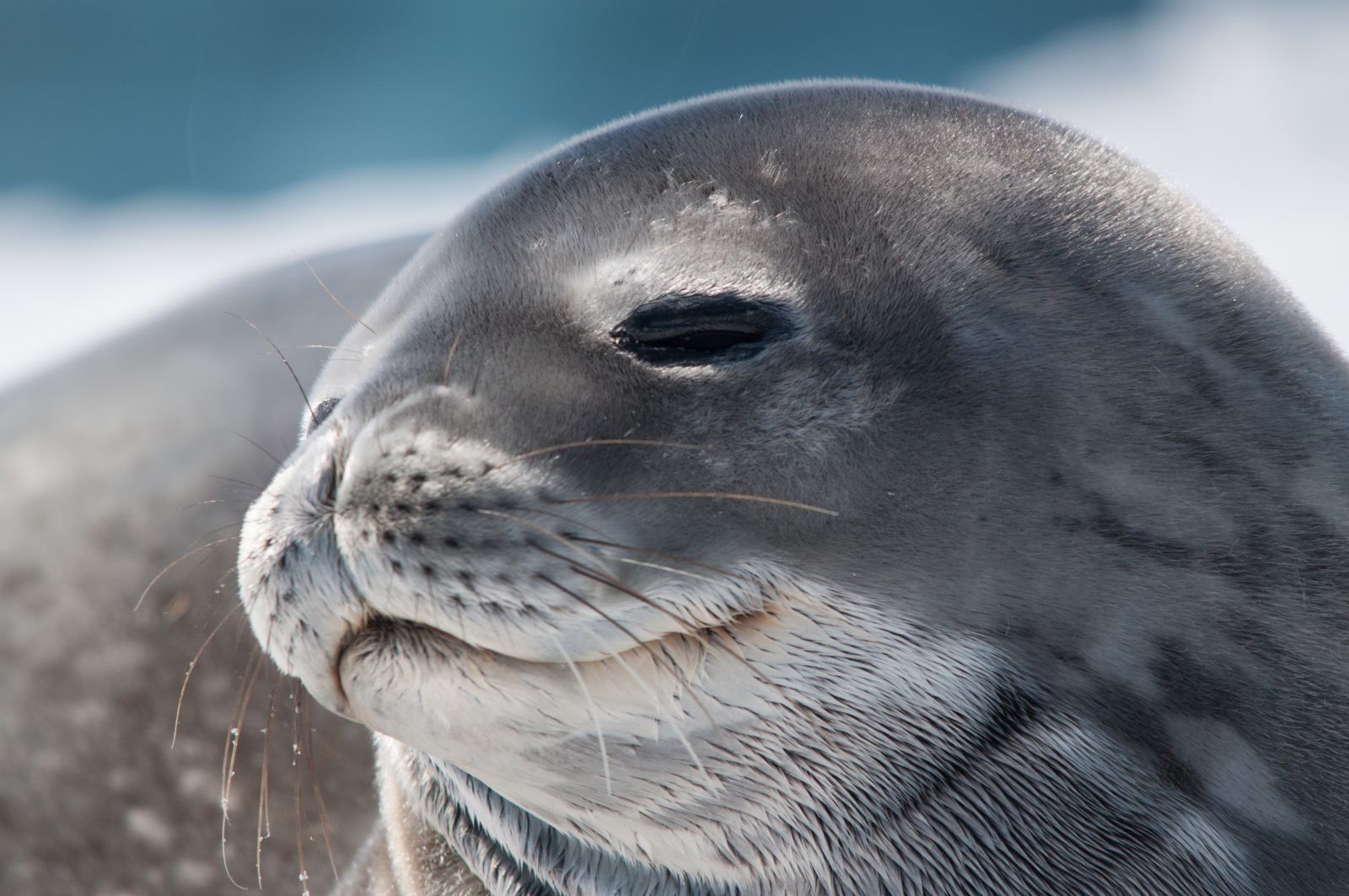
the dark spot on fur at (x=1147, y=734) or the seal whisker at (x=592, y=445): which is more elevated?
the seal whisker at (x=592, y=445)

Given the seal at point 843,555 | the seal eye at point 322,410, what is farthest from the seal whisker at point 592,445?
the seal eye at point 322,410

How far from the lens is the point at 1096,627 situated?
144cm

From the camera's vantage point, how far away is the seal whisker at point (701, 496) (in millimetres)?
1339

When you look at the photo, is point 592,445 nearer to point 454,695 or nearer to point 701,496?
point 701,496

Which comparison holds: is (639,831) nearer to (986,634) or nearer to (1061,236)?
(986,634)

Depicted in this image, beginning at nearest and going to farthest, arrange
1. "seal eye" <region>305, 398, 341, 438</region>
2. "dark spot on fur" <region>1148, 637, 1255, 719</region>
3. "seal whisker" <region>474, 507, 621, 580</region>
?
"seal whisker" <region>474, 507, 621, 580</region> < "dark spot on fur" <region>1148, 637, 1255, 719</region> < "seal eye" <region>305, 398, 341, 438</region>

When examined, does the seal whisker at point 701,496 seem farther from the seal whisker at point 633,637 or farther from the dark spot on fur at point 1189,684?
the dark spot on fur at point 1189,684

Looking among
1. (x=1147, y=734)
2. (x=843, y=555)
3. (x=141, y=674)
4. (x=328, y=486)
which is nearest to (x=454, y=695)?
(x=328, y=486)

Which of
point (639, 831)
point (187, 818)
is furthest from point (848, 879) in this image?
point (187, 818)

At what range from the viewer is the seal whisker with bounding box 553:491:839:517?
52.7 inches

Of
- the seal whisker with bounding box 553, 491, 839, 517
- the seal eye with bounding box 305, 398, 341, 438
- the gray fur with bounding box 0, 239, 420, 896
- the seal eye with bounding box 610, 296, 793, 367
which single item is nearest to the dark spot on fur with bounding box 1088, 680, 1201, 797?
the seal whisker with bounding box 553, 491, 839, 517

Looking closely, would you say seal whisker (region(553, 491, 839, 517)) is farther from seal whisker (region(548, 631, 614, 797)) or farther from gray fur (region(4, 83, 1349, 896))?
seal whisker (region(548, 631, 614, 797))

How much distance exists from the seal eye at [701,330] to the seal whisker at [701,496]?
154 millimetres

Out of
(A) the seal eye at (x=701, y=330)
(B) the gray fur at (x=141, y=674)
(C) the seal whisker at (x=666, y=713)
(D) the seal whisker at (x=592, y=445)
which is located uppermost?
(A) the seal eye at (x=701, y=330)
